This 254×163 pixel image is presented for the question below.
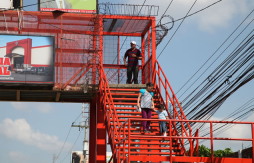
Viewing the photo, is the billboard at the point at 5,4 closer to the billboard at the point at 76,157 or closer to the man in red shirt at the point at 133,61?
the man in red shirt at the point at 133,61

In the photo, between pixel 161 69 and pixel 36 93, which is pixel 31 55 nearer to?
pixel 36 93

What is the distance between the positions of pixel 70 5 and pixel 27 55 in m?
3.40

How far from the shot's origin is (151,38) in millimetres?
20391

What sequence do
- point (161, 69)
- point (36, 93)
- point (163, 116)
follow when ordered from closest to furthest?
point (163, 116)
point (161, 69)
point (36, 93)

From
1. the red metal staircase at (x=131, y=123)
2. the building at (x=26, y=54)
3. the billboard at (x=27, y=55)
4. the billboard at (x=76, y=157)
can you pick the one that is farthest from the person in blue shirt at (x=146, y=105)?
the billboard at (x=76, y=157)

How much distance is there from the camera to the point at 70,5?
69.7ft

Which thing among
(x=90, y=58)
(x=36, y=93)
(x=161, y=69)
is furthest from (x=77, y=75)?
(x=161, y=69)

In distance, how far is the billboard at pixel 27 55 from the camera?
62.8 feet

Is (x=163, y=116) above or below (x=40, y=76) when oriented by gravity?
below

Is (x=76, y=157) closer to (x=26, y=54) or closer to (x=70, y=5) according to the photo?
(x=70, y=5)

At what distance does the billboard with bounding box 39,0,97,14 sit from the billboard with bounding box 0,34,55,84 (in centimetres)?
212

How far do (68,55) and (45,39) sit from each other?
1151mm

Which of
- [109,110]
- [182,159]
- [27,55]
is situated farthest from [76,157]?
[182,159]

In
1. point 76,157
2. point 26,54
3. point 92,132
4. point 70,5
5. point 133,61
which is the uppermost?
point 70,5
